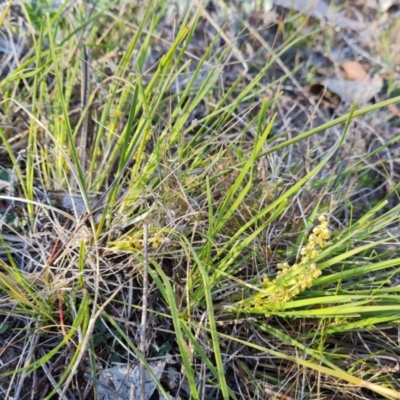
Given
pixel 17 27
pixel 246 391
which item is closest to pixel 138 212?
pixel 246 391

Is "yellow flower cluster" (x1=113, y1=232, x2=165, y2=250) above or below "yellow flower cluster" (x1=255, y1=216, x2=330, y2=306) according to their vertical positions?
below

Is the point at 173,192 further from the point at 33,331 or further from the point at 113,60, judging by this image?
the point at 113,60

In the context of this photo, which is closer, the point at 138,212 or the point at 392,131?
the point at 138,212

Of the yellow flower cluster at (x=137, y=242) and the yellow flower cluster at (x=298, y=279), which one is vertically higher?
the yellow flower cluster at (x=298, y=279)

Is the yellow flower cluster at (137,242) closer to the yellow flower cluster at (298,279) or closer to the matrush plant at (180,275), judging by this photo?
the matrush plant at (180,275)

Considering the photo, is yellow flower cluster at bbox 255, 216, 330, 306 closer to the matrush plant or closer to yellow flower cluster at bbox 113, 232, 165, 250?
the matrush plant

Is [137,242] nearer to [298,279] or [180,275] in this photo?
[180,275]

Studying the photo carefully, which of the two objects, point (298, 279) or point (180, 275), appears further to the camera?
point (180, 275)

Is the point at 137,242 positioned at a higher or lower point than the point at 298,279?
lower

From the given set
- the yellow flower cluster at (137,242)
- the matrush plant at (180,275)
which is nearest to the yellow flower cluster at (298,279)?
the matrush plant at (180,275)

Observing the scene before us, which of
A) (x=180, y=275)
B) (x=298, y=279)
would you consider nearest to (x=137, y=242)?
(x=180, y=275)

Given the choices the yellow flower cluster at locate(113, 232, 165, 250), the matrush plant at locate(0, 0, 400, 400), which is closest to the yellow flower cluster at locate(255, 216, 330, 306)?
the matrush plant at locate(0, 0, 400, 400)
